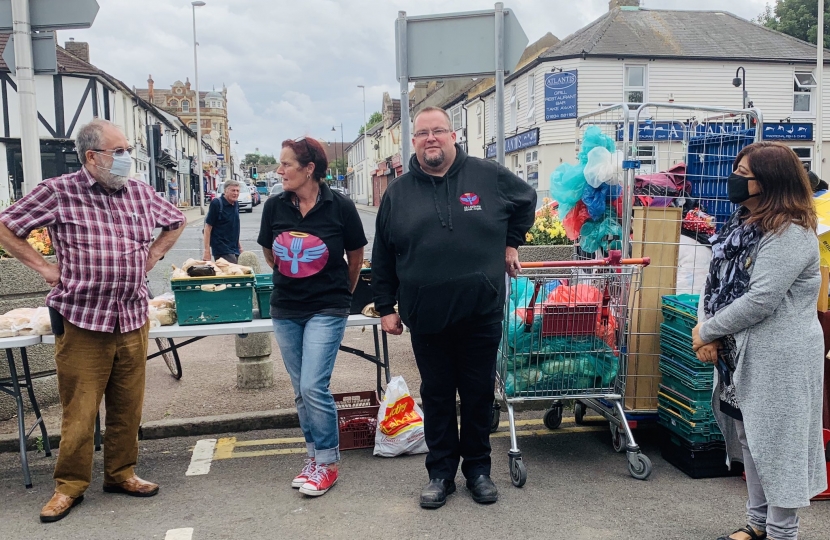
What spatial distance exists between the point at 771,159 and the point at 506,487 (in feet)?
7.53

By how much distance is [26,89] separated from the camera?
5.78 metres

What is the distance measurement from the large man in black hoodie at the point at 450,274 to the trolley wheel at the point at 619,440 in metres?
1.02

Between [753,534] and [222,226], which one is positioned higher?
[222,226]

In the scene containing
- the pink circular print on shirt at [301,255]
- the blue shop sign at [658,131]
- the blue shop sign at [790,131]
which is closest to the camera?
the pink circular print on shirt at [301,255]

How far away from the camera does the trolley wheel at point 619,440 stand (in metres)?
4.51

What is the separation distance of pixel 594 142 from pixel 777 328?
255cm

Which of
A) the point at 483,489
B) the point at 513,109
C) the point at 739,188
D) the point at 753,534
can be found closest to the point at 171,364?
the point at 483,489

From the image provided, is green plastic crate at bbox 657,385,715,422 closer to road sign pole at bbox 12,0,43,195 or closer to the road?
road sign pole at bbox 12,0,43,195

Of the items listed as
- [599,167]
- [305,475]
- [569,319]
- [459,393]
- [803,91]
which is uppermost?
[803,91]

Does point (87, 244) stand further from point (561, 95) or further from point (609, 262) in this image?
point (561, 95)

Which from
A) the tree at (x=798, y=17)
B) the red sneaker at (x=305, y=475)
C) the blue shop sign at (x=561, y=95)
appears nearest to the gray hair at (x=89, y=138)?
the red sneaker at (x=305, y=475)

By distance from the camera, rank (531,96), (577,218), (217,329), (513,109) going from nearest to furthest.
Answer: (217,329)
(577,218)
(531,96)
(513,109)

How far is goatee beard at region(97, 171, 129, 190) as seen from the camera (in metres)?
3.80

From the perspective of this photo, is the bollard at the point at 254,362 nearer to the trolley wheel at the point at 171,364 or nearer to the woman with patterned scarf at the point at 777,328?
the trolley wheel at the point at 171,364
